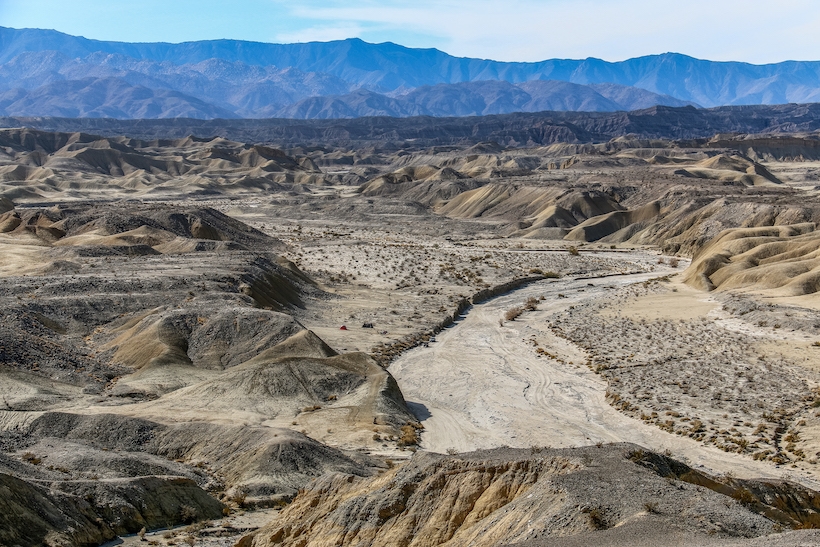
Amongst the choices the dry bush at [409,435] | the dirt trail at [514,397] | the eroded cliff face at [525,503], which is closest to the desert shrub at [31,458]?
the eroded cliff face at [525,503]

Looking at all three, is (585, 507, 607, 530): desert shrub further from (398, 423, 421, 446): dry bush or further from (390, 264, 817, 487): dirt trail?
(398, 423, 421, 446): dry bush

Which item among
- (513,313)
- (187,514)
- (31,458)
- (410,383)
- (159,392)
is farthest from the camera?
(513,313)

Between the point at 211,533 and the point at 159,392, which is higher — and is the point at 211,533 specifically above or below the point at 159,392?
above

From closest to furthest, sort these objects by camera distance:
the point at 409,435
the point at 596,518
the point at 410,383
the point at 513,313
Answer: the point at 596,518, the point at 409,435, the point at 410,383, the point at 513,313

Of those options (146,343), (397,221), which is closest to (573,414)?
(146,343)

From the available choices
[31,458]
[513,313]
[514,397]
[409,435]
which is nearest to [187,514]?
[31,458]

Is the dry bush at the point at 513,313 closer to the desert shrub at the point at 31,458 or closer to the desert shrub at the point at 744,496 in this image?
the desert shrub at the point at 31,458

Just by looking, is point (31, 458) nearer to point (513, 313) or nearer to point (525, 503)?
point (525, 503)
